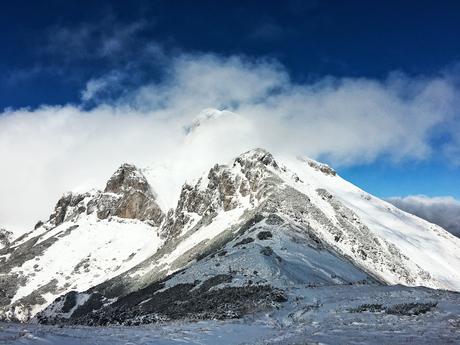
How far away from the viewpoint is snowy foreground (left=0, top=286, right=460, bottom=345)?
20.2 meters

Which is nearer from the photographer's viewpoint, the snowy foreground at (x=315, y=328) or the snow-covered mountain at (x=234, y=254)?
the snowy foreground at (x=315, y=328)

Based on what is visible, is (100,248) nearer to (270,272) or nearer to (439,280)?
(439,280)

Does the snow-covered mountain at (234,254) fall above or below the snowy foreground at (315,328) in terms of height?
above

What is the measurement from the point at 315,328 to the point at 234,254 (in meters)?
44.1

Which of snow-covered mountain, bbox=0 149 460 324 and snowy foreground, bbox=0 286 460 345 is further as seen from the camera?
snow-covered mountain, bbox=0 149 460 324

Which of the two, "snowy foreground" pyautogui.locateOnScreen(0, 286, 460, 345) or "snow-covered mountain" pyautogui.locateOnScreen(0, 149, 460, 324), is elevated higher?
"snow-covered mountain" pyautogui.locateOnScreen(0, 149, 460, 324)

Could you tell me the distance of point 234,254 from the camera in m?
69.8

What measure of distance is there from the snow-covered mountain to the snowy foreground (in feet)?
15.6

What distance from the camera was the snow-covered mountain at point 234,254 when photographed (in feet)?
187

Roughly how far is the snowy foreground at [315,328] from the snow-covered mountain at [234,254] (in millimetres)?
4759

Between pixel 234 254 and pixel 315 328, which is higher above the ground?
pixel 234 254

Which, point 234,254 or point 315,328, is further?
point 234,254

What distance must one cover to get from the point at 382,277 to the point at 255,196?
36679 mm

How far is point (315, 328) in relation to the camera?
26047mm
